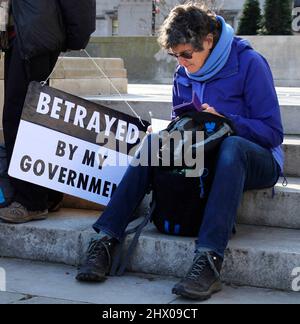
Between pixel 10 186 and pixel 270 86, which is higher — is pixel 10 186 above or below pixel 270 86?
below

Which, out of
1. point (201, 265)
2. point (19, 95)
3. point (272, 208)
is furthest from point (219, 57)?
point (19, 95)

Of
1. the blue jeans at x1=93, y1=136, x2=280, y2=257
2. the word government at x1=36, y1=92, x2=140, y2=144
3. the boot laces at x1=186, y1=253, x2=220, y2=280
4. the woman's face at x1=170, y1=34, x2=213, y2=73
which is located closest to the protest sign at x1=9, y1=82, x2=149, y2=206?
the word government at x1=36, y1=92, x2=140, y2=144

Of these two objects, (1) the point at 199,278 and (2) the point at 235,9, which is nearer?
(1) the point at 199,278

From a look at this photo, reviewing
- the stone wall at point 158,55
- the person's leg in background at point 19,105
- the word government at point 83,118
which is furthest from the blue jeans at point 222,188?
the stone wall at point 158,55

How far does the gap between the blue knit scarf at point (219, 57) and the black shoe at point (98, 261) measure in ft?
3.42

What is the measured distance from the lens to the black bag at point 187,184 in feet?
11.5

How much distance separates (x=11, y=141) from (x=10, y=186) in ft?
0.91

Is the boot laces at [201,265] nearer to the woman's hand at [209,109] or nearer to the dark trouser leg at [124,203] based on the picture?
the dark trouser leg at [124,203]

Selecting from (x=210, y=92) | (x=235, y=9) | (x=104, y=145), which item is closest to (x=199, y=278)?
(x=210, y=92)

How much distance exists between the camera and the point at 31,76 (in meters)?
4.07

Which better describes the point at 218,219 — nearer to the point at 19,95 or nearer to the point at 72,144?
the point at 72,144

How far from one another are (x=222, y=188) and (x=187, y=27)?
889 millimetres
